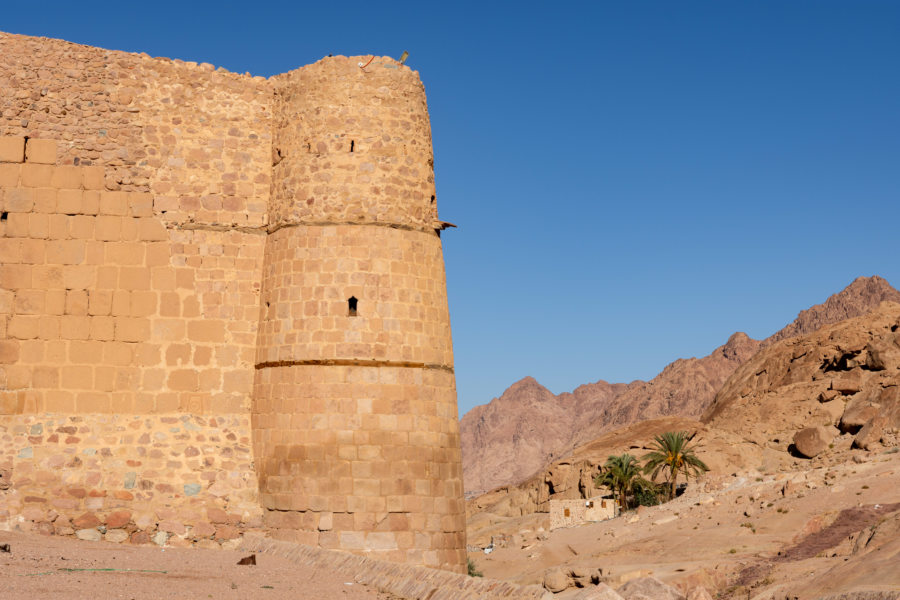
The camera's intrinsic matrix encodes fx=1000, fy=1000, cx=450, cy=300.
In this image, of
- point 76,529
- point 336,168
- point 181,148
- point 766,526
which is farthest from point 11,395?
point 766,526

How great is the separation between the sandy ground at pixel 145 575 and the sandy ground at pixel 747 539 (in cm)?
706

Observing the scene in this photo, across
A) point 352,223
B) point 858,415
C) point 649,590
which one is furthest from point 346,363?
point 858,415

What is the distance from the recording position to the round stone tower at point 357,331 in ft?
44.6

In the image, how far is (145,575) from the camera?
10.4m

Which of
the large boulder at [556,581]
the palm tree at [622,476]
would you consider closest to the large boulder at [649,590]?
the large boulder at [556,581]

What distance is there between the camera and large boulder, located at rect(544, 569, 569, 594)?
20.6 meters

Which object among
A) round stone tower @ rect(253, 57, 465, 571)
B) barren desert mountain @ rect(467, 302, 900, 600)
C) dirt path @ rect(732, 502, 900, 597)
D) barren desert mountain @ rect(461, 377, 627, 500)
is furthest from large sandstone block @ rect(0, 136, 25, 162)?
barren desert mountain @ rect(461, 377, 627, 500)

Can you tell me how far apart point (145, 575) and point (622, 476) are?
147ft

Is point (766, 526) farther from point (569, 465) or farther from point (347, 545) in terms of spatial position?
point (569, 465)

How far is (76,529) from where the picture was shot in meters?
13.3

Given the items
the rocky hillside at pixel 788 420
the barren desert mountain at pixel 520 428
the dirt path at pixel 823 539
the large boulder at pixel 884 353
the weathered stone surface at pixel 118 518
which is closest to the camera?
the weathered stone surface at pixel 118 518

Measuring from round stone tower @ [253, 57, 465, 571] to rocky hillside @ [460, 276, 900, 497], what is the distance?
9531cm

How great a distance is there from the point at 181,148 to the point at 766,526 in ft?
73.0

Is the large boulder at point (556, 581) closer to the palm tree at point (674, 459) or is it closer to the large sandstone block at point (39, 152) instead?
the large sandstone block at point (39, 152)
